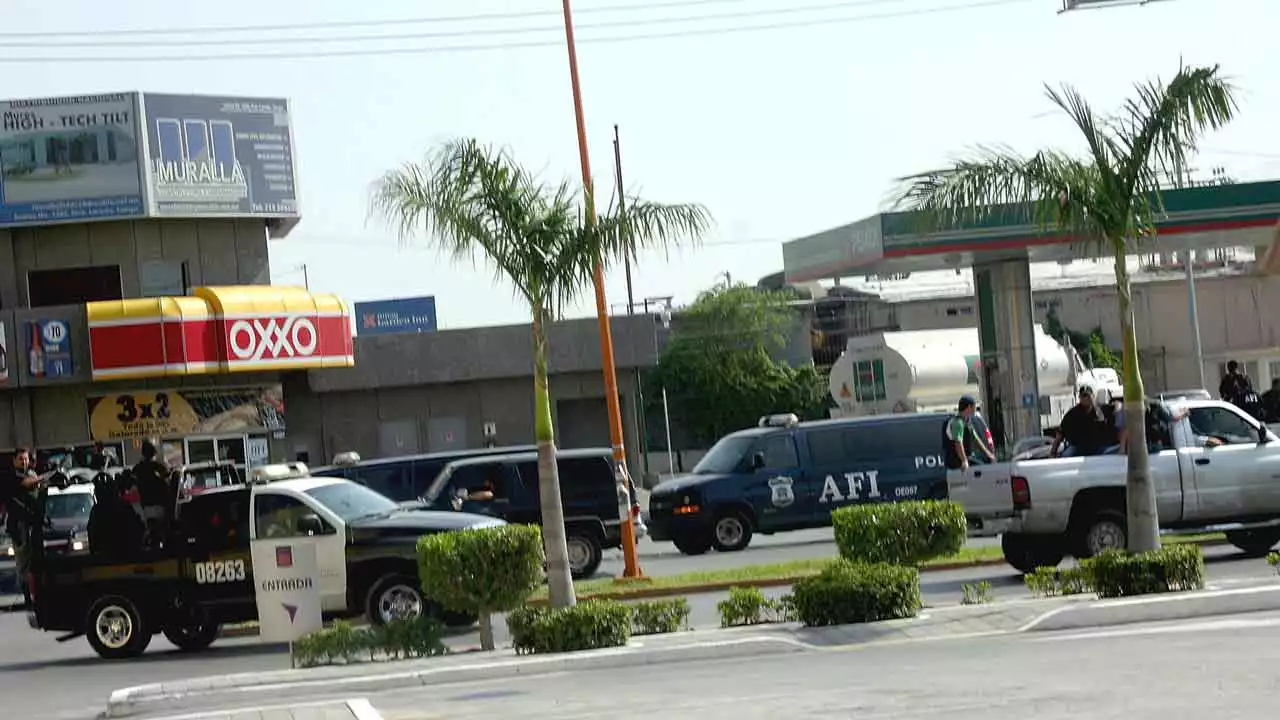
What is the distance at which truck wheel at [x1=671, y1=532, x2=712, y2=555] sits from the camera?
29109 millimetres

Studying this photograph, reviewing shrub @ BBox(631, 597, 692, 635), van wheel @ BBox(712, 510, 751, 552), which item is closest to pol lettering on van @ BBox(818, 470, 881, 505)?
van wheel @ BBox(712, 510, 751, 552)

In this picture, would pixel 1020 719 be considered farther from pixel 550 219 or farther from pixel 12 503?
pixel 12 503

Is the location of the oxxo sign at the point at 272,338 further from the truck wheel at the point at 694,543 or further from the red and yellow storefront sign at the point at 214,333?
the truck wheel at the point at 694,543

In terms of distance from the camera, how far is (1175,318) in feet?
224

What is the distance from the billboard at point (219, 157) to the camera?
4431cm

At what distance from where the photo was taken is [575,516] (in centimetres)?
2628

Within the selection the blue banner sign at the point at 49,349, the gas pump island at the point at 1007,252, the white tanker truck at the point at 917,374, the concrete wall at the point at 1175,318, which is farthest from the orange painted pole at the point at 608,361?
the concrete wall at the point at 1175,318

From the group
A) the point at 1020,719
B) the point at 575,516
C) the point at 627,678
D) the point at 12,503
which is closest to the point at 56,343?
the point at 12,503

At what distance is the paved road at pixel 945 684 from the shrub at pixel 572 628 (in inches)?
26.7

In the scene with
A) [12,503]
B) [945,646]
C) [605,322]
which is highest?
[605,322]

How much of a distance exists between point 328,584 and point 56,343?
25989 mm

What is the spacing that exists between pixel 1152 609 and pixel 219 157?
1341 inches

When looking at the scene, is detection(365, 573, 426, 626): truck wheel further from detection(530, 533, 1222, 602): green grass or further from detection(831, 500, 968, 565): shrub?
detection(831, 500, 968, 565): shrub

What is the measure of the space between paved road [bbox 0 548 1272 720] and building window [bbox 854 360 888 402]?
1783cm
